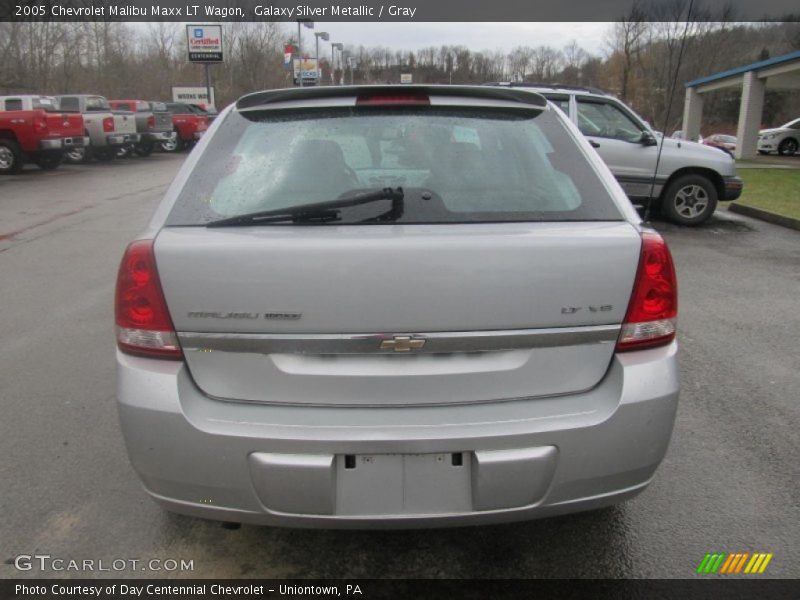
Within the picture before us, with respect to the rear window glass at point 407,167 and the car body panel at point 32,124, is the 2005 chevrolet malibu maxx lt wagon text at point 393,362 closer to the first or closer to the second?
the rear window glass at point 407,167

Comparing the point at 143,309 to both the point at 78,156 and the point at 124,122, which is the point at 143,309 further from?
the point at 78,156

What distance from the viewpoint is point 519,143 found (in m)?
2.50

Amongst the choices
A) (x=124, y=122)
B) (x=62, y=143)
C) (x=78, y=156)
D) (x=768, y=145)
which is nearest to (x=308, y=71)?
(x=124, y=122)

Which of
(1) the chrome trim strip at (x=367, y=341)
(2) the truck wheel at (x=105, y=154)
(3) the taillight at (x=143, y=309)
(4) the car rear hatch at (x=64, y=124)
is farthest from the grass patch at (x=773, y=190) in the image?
(2) the truck wheel at (x=105, y=154)

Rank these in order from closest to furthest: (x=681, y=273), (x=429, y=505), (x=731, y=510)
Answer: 1. (x=429, y=505)
2. (x=731, y=510)
3. (x=681, y=273)

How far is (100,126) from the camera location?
21156 millimetres

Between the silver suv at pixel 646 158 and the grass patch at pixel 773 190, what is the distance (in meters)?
1.57

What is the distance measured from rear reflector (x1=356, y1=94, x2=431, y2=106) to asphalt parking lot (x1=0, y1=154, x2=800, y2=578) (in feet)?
5.56

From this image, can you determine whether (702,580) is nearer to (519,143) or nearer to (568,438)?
(568,438)

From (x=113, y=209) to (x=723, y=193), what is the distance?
10254 millimetres

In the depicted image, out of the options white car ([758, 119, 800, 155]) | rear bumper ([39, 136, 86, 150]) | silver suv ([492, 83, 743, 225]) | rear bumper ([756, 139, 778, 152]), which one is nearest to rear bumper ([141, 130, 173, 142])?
rear bumper ([39, 136, 86, 150])

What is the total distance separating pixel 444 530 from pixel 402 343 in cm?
102

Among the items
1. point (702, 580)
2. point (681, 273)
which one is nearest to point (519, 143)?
point (702, 580)

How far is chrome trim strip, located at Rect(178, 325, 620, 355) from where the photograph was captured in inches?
77.1
